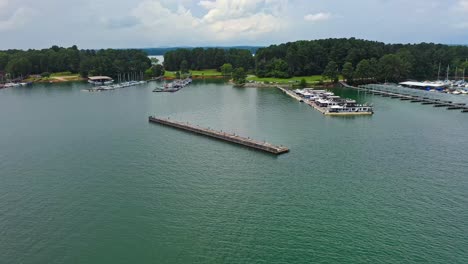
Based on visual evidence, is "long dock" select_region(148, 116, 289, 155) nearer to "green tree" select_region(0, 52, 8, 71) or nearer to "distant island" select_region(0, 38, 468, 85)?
"distant island" select_region(0, 38, 468, 85)

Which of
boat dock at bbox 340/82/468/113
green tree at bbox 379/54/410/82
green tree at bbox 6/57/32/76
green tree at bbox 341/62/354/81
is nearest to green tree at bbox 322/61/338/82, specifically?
green tree at bbox 341/62/354/81

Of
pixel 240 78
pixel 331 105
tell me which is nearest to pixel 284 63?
pixel 240 78

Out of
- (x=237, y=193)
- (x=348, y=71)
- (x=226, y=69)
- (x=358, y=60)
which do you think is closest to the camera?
(x=237, y=193)

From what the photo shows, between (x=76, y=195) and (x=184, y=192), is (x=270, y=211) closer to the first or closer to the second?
(x=184, y=192)

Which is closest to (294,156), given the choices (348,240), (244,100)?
(348,240)

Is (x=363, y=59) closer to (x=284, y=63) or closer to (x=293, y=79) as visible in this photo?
(x=293, y=79)

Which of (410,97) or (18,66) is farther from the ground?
(18,66)

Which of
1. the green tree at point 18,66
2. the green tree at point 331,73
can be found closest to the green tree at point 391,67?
the green tree at point 331,73
